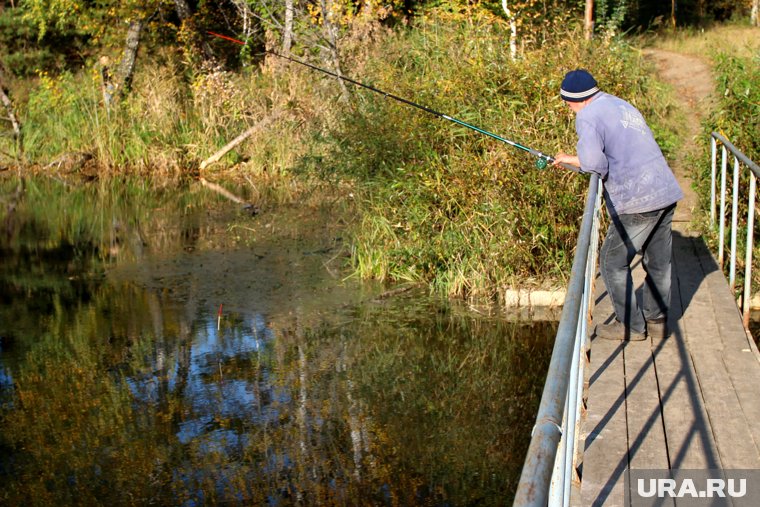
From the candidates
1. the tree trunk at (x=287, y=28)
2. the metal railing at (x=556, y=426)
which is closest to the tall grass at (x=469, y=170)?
the tree trunk at (x=287, y=28)

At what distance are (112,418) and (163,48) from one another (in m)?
14.7

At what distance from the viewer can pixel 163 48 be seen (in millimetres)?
20281

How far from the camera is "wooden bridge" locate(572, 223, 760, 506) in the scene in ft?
13.6

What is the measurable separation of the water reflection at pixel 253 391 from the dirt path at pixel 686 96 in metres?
2.71

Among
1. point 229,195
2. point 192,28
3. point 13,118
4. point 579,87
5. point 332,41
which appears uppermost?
point 192,28

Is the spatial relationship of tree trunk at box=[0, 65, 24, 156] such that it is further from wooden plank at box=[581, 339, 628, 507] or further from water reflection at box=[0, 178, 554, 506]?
wooden plank at box=[581, 339, 628, 507]

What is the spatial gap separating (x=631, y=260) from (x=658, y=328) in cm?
45

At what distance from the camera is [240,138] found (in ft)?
55.5

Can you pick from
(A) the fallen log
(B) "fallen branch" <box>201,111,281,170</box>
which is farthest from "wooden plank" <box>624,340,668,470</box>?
(B) "fallen branch" <box>201,111,281,170</box>

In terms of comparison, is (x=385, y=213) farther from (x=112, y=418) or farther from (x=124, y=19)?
(x=124, y=19)

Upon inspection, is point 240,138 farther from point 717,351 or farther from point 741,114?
point 717,351

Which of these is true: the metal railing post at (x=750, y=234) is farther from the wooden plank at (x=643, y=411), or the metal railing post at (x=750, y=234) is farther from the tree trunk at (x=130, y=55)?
the tree trunk at (x=130, y=55)

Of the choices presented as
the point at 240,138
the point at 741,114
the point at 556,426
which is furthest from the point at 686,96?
the point at 556,426

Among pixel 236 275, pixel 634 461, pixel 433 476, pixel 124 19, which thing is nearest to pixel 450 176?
pixel 236 275
